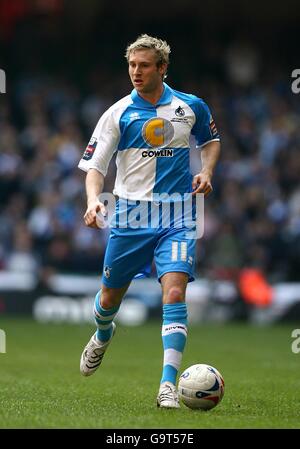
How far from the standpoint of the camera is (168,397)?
7473 mm

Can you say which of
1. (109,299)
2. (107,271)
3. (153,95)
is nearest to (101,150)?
(153,95)

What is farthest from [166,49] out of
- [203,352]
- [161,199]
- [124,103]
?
[203,352]

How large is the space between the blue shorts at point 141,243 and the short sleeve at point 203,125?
0.70 meters

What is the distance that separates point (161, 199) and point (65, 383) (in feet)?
6.90

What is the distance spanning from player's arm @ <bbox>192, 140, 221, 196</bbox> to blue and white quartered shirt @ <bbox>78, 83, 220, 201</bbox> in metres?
0.17

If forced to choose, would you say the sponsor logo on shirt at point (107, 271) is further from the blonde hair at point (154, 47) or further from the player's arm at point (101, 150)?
the blonde hair at point (154, 47)

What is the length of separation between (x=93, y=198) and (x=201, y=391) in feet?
5.00

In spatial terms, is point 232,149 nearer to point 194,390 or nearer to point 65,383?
point 65,383

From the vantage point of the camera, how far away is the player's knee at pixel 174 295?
7.74 meters

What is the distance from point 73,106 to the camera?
21984mm

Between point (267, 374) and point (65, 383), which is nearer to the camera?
point (65, 383)

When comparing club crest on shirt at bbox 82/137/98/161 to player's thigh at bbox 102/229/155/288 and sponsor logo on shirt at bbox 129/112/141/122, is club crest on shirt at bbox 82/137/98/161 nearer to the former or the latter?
sponsor logo on shirt at bbox 129/112/141/122

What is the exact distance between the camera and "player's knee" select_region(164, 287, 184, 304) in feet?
25.4

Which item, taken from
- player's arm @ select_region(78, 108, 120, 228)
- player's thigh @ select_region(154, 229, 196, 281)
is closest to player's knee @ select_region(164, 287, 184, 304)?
player's thigh @ select_region(154, 229, 196, 281)
